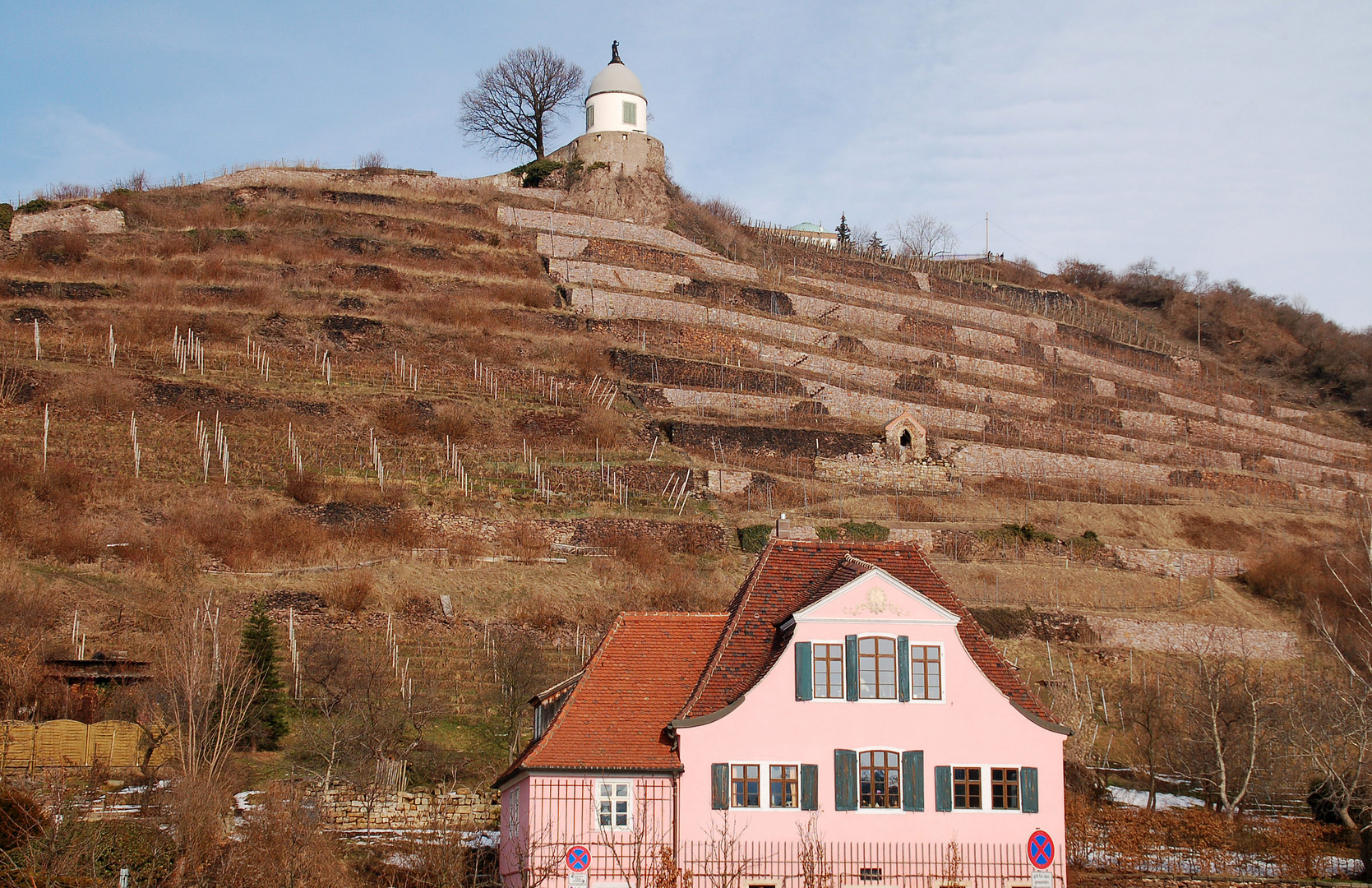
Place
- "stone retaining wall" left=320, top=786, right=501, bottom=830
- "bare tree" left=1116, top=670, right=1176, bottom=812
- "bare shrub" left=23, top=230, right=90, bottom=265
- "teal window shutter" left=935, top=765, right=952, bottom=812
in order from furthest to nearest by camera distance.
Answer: "bare shrub" left=23, top=230, right=90, bottom=265 → "bare tree" left=1116, top=670, right=1176, bottom=812 → "stone retaining wall" left=320, top=786, right=501, bottom=830 → "teal window shutter" left=935, top=765, right=952, bottom=812

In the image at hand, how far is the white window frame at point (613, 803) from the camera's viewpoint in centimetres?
2017

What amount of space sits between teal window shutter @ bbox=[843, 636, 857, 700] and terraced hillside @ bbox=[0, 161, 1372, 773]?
1162cm

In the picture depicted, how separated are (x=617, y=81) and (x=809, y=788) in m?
63.2

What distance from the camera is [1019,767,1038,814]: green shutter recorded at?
825 inches

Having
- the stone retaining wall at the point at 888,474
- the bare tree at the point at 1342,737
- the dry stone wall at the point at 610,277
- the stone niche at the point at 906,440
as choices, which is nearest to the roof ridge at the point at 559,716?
the bare tree at the point at 1342,737

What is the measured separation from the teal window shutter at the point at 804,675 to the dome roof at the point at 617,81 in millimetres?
61413

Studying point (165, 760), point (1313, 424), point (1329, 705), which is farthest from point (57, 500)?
point (1313, 424)

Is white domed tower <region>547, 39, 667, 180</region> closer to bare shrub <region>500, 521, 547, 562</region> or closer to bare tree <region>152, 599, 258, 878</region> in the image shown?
bare shrub <region>500, 521, 547, 562</region>

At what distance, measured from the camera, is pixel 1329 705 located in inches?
1318

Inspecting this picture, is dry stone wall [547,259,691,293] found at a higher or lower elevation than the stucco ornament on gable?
higher

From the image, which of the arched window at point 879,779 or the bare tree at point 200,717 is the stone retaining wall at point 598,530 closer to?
the bare tree at point 200,717

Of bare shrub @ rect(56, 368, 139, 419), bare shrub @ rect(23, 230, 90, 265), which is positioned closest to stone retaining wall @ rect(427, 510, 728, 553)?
bare shrub @ rect(56, 368, 139, 419)

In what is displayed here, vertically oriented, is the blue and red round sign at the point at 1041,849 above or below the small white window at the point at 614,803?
below

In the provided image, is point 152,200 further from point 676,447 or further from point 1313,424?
point 1313,424
